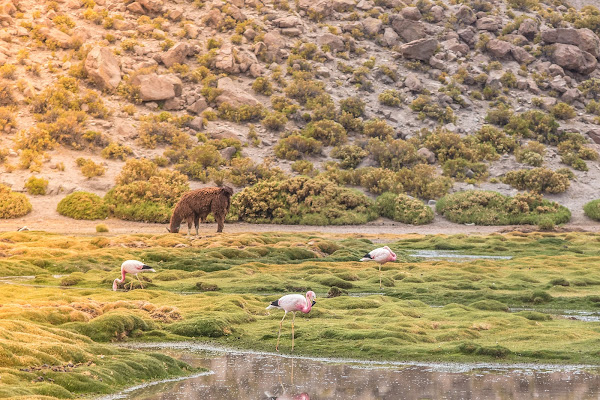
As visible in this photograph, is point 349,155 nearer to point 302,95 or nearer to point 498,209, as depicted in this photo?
point 302,95

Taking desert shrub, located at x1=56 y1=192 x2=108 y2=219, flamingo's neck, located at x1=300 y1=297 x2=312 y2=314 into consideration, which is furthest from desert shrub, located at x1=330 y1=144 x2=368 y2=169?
flamingo's neck, located at x1=300 y1=297 x2=312 y2=314

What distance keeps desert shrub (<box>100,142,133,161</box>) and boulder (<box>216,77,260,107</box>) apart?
15.0m

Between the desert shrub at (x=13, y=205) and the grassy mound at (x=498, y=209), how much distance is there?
32481mm

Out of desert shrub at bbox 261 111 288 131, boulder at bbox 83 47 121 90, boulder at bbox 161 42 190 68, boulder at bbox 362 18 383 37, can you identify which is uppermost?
boulder at bbox 362 18 383 37

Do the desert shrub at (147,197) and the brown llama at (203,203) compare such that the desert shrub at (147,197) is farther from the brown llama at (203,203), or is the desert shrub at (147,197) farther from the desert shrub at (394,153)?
the desert shrub at (394,153)

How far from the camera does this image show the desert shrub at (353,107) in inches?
3127

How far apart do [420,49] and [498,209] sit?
130 feet

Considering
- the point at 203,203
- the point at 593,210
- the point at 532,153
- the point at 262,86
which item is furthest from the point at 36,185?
the point at 532,153

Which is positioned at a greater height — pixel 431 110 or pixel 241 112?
pixel 431 110

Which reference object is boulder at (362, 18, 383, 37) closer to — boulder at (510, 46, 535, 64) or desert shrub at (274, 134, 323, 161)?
→ boulder at (510, 46, 535, 64)

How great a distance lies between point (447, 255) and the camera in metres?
39.4

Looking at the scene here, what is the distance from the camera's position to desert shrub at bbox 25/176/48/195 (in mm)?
57094

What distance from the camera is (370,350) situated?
1712cm

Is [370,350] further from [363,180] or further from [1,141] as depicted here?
[1,141]
